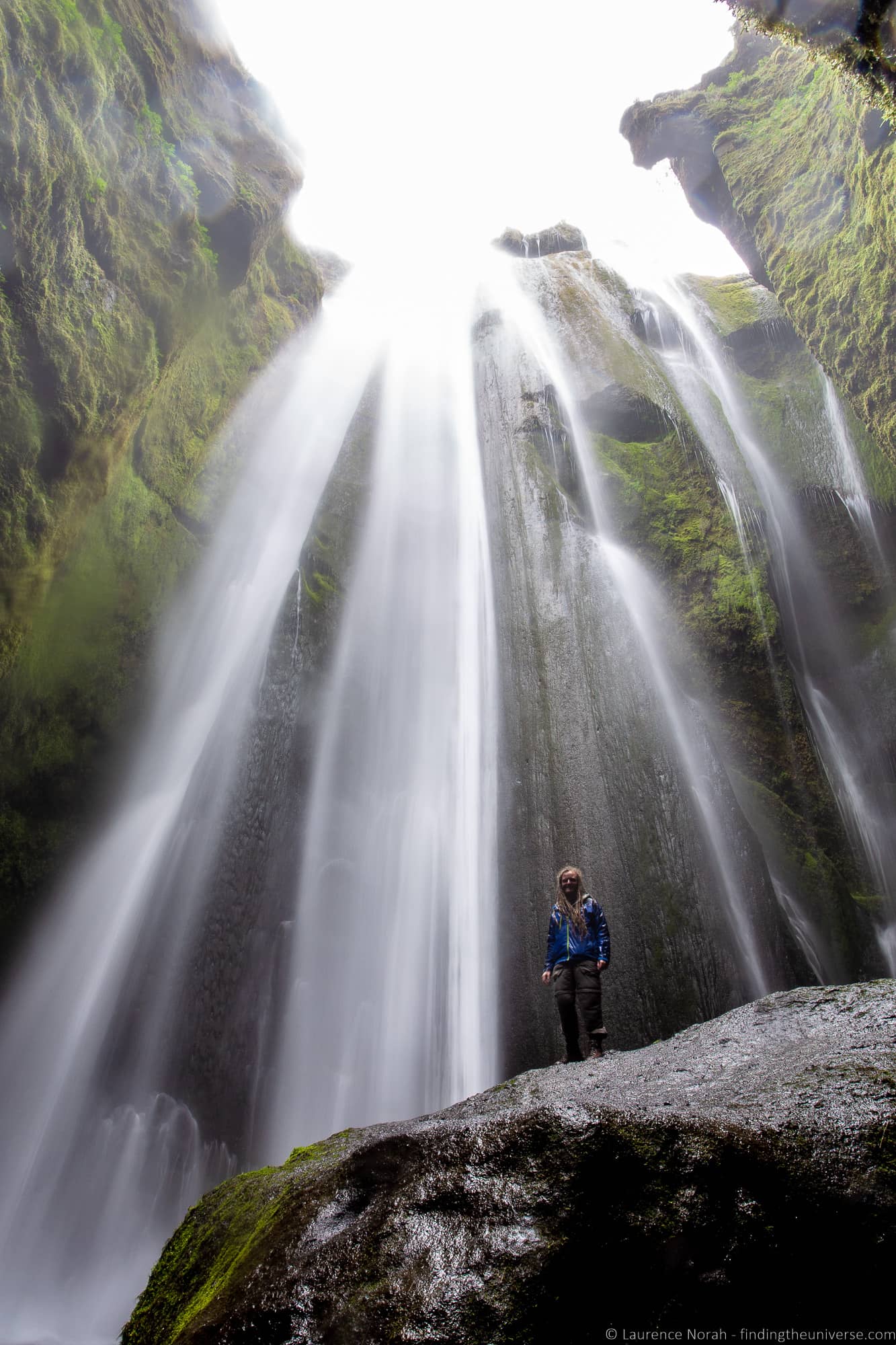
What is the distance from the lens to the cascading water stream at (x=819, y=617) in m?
9.85

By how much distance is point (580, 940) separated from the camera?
4781mm

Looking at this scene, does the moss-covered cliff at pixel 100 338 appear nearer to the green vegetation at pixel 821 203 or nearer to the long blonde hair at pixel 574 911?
the long blonde hair at pixel 574 911

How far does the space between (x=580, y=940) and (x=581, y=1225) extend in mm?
3232

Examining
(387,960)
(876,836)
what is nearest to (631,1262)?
(387,960)

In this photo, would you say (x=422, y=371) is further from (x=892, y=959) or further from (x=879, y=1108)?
(x=879, y=1108)

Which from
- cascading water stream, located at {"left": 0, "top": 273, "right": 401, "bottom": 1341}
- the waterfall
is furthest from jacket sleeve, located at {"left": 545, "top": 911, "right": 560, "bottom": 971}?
cascading water stream, located at {"left": 0, "top": 273, "right": 401, "bottom": 1341}

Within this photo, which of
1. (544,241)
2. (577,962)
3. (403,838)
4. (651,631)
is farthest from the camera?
(544,241)

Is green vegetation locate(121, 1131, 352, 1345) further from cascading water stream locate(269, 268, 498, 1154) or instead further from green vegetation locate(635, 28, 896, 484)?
green vegetation locate(635, 28, 896, 484)

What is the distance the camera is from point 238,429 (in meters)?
12.8

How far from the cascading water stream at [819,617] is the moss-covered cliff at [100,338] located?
30.0 ft

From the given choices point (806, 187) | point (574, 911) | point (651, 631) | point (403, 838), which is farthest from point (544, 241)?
point (574, 911)

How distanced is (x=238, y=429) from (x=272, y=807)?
7.95 m

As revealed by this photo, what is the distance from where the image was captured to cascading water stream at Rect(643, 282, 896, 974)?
985cm

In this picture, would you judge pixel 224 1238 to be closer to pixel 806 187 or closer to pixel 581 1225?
pixel 581 1225
